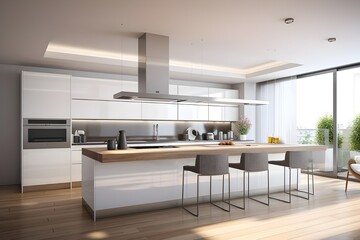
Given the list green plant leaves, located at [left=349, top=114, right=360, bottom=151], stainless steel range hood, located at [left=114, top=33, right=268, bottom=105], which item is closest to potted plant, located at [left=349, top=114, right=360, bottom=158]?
green plant leaves, located at [left=349, top=114, right=360, bottom=151]

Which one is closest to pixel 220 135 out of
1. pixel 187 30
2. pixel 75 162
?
pixel 75 162

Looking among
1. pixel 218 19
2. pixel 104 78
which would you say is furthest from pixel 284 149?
pixel 104 78

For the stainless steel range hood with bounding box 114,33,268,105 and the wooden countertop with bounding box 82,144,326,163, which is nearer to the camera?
the wooden countertop with bounding box 82,144,326,163

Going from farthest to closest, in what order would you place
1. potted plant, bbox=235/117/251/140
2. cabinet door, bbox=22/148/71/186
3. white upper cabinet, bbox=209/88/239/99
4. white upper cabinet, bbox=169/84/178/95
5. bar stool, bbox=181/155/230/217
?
potted plant, bbox=235/117/251/140
white upper cabinet, bbox=209/88/239/99
white upper cabinet, bbox=169/84/178/95
cabinet door, bbox=22/148/71/186
bar stool, bbox=181/155/230/217

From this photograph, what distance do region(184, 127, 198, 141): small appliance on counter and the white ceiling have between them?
1.83m

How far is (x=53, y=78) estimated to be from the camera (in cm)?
538

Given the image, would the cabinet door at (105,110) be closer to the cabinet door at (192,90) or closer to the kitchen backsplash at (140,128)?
the kitchen backsplash at (140,128)

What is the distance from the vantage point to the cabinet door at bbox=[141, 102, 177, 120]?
21.1ft

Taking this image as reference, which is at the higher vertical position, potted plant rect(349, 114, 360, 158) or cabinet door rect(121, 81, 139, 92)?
cabinet door rect(121, 81, 139, 92)

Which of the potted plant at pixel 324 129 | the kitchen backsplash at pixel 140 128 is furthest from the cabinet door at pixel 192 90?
the potted plant at pixel 324 129

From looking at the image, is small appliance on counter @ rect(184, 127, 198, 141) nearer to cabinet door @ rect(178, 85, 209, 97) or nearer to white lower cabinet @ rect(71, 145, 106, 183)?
cabinet door @ rect(178, 85, 209, 97)

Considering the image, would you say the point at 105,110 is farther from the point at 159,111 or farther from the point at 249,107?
the point at 249,107

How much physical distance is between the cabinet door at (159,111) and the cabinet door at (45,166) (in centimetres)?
186

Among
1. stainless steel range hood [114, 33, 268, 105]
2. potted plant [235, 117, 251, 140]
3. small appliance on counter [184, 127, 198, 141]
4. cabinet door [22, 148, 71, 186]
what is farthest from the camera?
potted plant [235, 117, 251, 140]
